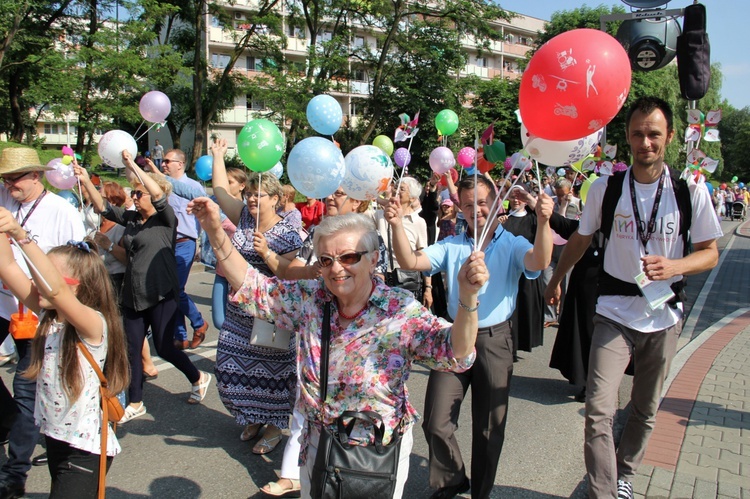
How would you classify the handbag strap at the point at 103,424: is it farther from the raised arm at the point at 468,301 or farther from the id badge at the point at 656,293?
the id badge at the point at 656,293

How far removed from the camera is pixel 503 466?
12.6 ft

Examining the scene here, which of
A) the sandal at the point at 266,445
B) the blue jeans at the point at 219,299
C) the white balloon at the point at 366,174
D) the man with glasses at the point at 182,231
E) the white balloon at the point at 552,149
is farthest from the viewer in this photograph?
the man with glasses at the point at 182,231

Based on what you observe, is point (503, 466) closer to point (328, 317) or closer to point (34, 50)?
point (328, 317)


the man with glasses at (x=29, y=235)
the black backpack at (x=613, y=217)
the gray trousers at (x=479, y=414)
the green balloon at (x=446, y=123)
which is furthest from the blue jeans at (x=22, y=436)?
the green balloon at (x=446, y=123)

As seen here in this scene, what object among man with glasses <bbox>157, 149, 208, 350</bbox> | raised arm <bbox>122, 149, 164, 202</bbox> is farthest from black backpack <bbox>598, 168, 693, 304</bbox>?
man with glasses <bbox>157, 149, 208, 350</bbox>

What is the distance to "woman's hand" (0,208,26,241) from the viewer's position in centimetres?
224

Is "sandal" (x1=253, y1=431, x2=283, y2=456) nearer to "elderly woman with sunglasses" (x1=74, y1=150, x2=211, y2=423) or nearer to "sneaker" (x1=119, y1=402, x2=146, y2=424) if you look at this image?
"elderly woman with sunglasses" (x1=74, y1=150, x2=211, y2=423)

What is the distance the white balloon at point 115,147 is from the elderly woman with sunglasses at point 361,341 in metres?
3.87

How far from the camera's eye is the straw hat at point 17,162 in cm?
379

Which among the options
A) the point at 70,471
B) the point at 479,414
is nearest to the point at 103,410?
the point at 70,471

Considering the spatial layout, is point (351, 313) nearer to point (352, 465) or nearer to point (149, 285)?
point (352, 465)

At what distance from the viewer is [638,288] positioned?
3098 millimetres

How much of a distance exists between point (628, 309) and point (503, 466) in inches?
55.7

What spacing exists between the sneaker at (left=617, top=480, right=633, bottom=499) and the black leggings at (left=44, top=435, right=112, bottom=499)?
8.73ft
